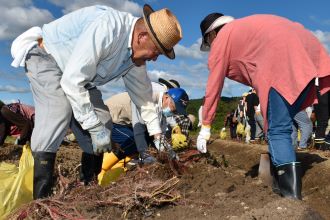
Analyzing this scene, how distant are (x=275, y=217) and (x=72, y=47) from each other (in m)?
1.57

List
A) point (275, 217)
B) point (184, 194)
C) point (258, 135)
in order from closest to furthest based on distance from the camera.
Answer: point (275, 217) < point (184, 194) < point (258, 135)

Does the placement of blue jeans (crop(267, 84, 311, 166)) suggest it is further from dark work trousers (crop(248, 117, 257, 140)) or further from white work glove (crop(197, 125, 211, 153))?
dark work trousers (crop(248, 117, 257, 140))

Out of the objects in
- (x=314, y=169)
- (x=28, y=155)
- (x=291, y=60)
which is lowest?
(x=314, y=169)

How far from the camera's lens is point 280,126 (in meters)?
3.00

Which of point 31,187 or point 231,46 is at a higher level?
point 231,46

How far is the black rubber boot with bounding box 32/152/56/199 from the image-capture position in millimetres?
2705

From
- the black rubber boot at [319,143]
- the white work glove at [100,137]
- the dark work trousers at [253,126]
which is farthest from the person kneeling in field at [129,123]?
the dark work trousers at [253,126]

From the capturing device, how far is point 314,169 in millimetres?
4609

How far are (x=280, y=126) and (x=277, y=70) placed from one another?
0.39m

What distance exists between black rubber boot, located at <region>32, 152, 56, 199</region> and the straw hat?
0.98 m

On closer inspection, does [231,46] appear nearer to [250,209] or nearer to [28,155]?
[250,209]

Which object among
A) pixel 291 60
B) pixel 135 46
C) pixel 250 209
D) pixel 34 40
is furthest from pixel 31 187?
pixel 291 60

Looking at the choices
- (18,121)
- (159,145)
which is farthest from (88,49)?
(18,121)

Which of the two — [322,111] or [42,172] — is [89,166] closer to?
[42,172]
